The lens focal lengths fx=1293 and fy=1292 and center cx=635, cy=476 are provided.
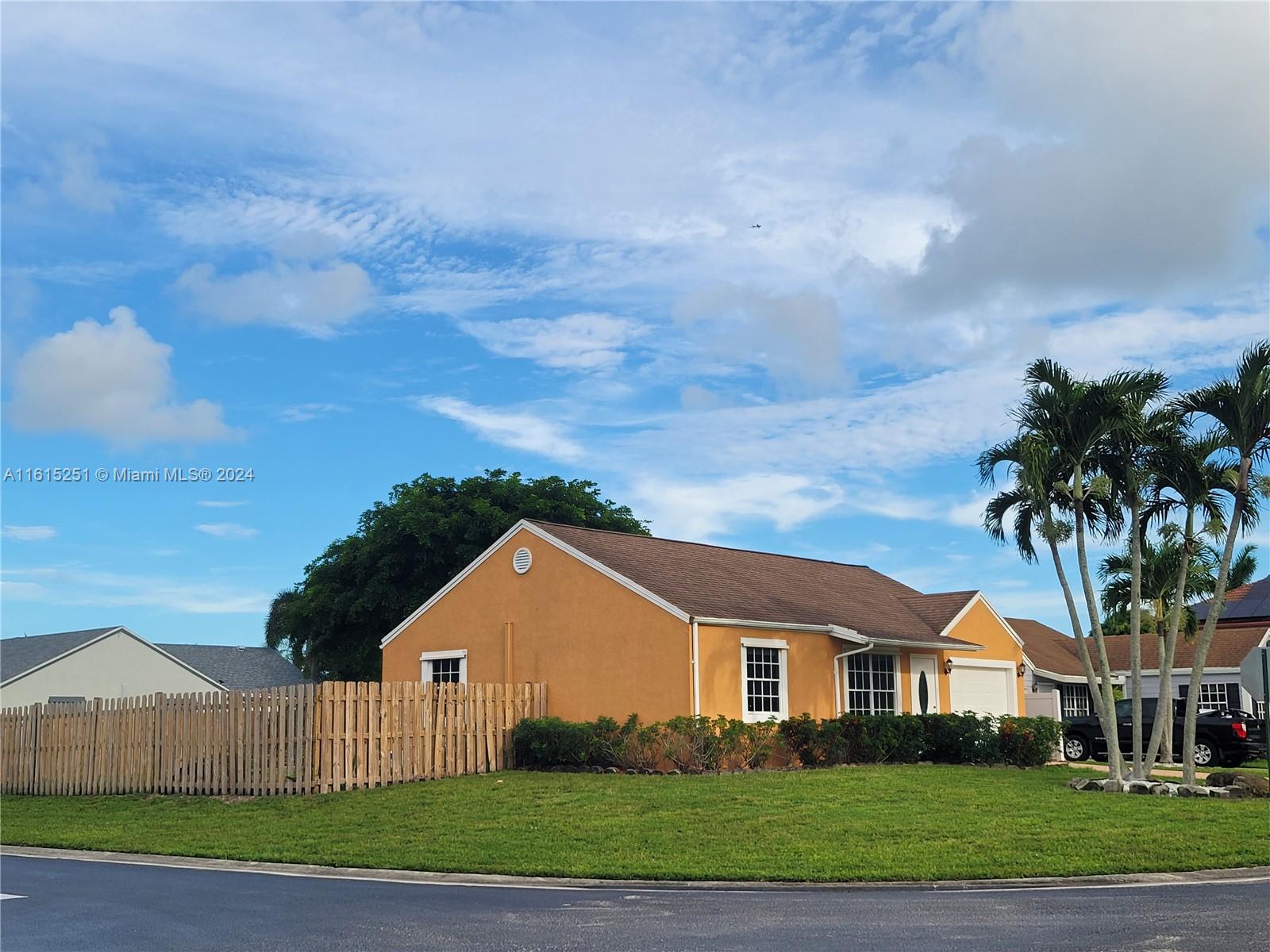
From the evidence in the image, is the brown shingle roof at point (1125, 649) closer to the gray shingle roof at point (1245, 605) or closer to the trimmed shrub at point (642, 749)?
the gray shingle roof at point (1245, 605)

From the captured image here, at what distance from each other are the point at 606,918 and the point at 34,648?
45718mm

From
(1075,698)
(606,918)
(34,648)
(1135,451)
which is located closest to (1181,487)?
(1135,451)

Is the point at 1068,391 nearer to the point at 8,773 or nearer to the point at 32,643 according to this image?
the point at 8,773

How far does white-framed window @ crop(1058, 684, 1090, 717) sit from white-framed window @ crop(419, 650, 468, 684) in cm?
2304

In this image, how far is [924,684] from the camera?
29922mm

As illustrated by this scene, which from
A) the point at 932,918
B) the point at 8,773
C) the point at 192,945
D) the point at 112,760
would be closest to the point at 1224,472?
the point at 932,918

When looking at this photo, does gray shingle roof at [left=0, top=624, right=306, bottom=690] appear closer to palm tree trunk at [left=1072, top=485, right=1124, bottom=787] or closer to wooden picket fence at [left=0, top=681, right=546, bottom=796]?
wooden picket fence at [left=0, top=681, right=546, bottom=796]

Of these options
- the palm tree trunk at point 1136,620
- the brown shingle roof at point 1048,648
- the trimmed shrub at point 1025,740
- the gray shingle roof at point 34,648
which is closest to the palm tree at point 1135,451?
the palm tree trunk at point 1136,620

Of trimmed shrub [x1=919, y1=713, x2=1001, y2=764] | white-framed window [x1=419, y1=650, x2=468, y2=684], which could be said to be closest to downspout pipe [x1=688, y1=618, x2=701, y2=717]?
trimmed shrub [x1=919, y1=713, x2=1001, y2=764]

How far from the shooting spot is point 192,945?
32.0 feet

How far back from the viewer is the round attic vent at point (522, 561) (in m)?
27.8

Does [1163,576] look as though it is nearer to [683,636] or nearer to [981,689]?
[981,689]

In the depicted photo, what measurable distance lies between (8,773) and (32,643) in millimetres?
25643

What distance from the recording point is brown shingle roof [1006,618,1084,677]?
42406 mm
